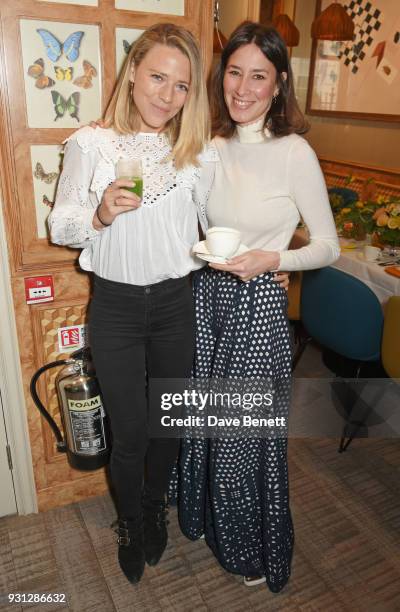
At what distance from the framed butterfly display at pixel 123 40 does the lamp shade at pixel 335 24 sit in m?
3.61

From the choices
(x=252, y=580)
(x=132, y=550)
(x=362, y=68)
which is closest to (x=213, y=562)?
(x=252, y=580)

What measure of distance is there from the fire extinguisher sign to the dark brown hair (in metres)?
0.90

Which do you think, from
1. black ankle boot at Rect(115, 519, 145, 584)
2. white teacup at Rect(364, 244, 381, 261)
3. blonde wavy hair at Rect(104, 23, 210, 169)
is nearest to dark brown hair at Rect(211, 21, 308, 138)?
blonde wavy hair at Rect(104, 23, 210, 169)

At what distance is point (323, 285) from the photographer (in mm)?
2559

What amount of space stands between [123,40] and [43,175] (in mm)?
525

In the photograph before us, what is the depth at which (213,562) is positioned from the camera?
1.92m

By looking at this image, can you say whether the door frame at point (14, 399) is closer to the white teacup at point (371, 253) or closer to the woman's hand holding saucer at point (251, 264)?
the woman's hand holding saucer at point (251, 264)

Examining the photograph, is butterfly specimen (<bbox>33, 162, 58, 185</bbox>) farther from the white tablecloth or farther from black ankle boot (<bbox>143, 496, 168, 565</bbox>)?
the white tablecloth

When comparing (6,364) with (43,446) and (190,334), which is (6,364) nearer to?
(43,446)

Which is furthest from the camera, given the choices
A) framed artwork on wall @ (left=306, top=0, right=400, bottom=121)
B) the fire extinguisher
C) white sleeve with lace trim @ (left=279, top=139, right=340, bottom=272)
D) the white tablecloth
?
framed artwork on wall @ (left=306, top=0, right=400, bottom=121)

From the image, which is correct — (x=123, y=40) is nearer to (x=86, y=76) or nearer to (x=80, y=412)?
(x=86, y=76)

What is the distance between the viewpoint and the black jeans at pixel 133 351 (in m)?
1.57

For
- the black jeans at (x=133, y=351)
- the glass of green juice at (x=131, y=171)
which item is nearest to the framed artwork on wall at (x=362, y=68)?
the black jeans at (x=133, y=351)

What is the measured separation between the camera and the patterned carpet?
69.3 inches
